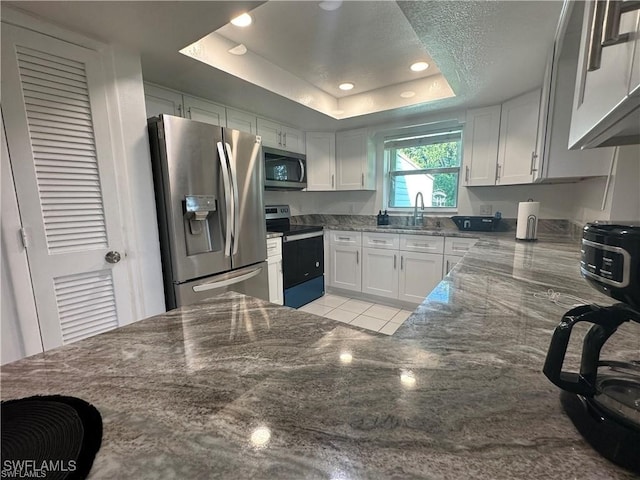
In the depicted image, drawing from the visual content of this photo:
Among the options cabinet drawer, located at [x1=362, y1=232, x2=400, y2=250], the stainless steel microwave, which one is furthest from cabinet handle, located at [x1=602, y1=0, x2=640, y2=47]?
cabinet drawer, located at [x1=362, y1=232, x2=400, y2=250]

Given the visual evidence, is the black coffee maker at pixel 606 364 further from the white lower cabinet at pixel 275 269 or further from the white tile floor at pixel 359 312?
the white lower cabinet at pixel 275 269

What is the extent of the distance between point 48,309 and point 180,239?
0.72 meters

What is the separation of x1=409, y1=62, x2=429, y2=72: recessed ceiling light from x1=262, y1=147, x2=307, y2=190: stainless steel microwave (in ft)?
4.86

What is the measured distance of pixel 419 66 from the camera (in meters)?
2.50

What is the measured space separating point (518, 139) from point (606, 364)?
2.78 m

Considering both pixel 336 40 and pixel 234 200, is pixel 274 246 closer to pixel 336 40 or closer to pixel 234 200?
pixel 234 200

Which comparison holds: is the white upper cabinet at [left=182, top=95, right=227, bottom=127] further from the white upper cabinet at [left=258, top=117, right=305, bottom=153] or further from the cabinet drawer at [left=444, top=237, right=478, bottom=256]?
the cabinet drawer at [left=444, top=237, right=478, bottom=256]

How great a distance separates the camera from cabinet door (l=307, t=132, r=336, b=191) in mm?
3758

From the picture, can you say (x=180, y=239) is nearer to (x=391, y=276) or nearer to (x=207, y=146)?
(x=207, y=146)

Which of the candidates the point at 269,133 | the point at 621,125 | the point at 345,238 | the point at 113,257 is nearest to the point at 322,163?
the point at 269,133

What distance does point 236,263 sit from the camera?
2152 mm

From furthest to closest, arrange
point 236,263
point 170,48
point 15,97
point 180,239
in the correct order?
point 236,263, point 180,239, point 170,48, point 15,97

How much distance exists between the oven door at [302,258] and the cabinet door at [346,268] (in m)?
0.17

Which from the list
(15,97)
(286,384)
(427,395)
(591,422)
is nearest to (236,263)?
(15,97)
